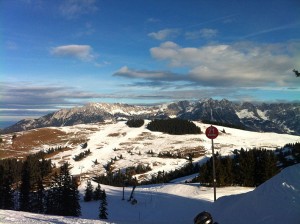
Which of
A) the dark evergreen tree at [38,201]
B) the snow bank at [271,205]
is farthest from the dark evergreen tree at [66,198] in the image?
the snow bank at [271,205]

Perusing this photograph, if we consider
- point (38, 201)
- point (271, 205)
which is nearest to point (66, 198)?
point (38, 201)

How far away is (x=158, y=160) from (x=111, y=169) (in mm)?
25949

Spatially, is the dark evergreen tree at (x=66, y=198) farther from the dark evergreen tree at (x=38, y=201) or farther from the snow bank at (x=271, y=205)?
the snow bank at (x=271, y=205)

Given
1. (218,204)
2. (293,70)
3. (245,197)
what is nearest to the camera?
(245,197)

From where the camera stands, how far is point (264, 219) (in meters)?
19.1

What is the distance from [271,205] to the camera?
66.1 ft

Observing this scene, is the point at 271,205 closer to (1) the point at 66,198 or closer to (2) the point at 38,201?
(1) the point at 66,198

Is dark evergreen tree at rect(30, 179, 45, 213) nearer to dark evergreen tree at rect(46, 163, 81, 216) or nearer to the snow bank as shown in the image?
dark evergreen tree at rect(46, 163, 81, 216)

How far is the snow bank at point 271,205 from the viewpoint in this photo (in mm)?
18281

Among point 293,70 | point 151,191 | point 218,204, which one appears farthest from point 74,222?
point 151,191

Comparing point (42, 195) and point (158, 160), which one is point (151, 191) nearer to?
point (42, 195)

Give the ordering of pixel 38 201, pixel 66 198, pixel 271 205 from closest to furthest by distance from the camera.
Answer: pixel 271 205 < pixel 66 198 < pixel 38 201

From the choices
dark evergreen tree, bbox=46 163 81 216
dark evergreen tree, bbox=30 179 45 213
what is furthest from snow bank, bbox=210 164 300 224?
dark evergreen tree, bbox=30 179 45 213

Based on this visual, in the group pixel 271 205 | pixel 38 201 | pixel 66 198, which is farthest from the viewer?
pixel 38 201
